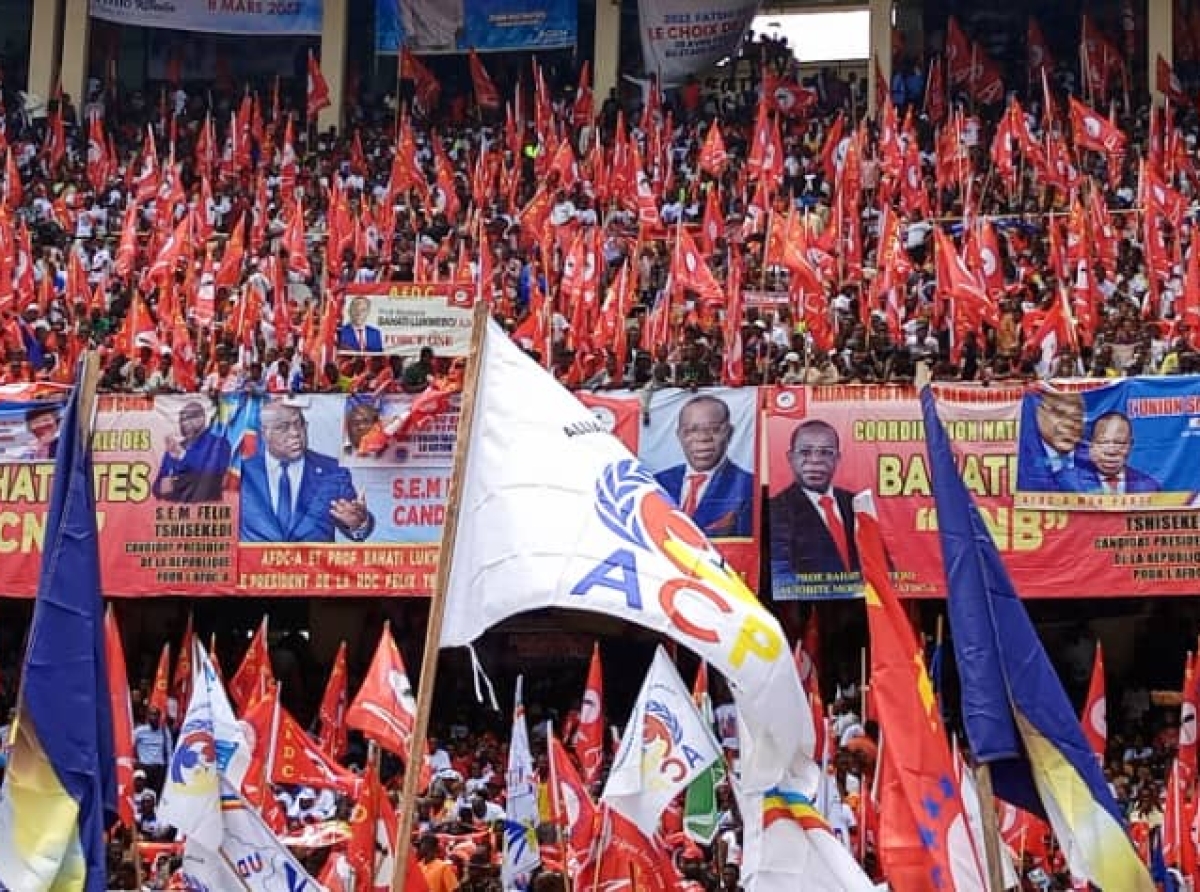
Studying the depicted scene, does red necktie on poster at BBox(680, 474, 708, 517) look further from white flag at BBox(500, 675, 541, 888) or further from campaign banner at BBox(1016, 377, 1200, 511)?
white flag at BBox(500, 675, 541, 888)

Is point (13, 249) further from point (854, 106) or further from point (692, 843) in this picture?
point (692, 843)

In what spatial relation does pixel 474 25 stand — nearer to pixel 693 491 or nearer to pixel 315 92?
pixel 315 92

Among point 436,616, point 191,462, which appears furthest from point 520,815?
point 191,462

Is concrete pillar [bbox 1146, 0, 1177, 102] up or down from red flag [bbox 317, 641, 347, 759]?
up

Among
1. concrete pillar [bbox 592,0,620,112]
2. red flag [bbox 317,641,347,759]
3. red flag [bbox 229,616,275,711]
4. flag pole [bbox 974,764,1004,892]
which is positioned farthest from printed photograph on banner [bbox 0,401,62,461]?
flag pole [bbox 974,764,1004,892]

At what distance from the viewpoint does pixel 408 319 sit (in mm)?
18469

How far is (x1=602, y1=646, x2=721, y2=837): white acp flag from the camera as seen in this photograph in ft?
37.6

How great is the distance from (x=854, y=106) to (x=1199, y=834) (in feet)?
52.1

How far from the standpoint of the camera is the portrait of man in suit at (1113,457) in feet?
55.6

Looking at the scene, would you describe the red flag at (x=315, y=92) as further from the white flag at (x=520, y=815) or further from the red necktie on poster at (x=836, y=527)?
the white flag at (x=520, y=815)

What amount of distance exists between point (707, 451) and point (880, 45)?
34.9ft

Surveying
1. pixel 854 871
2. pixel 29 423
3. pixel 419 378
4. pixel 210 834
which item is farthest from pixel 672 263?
A: pixel 854 871

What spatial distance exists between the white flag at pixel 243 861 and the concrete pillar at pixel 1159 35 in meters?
17.9

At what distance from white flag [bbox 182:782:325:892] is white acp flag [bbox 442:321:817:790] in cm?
397
